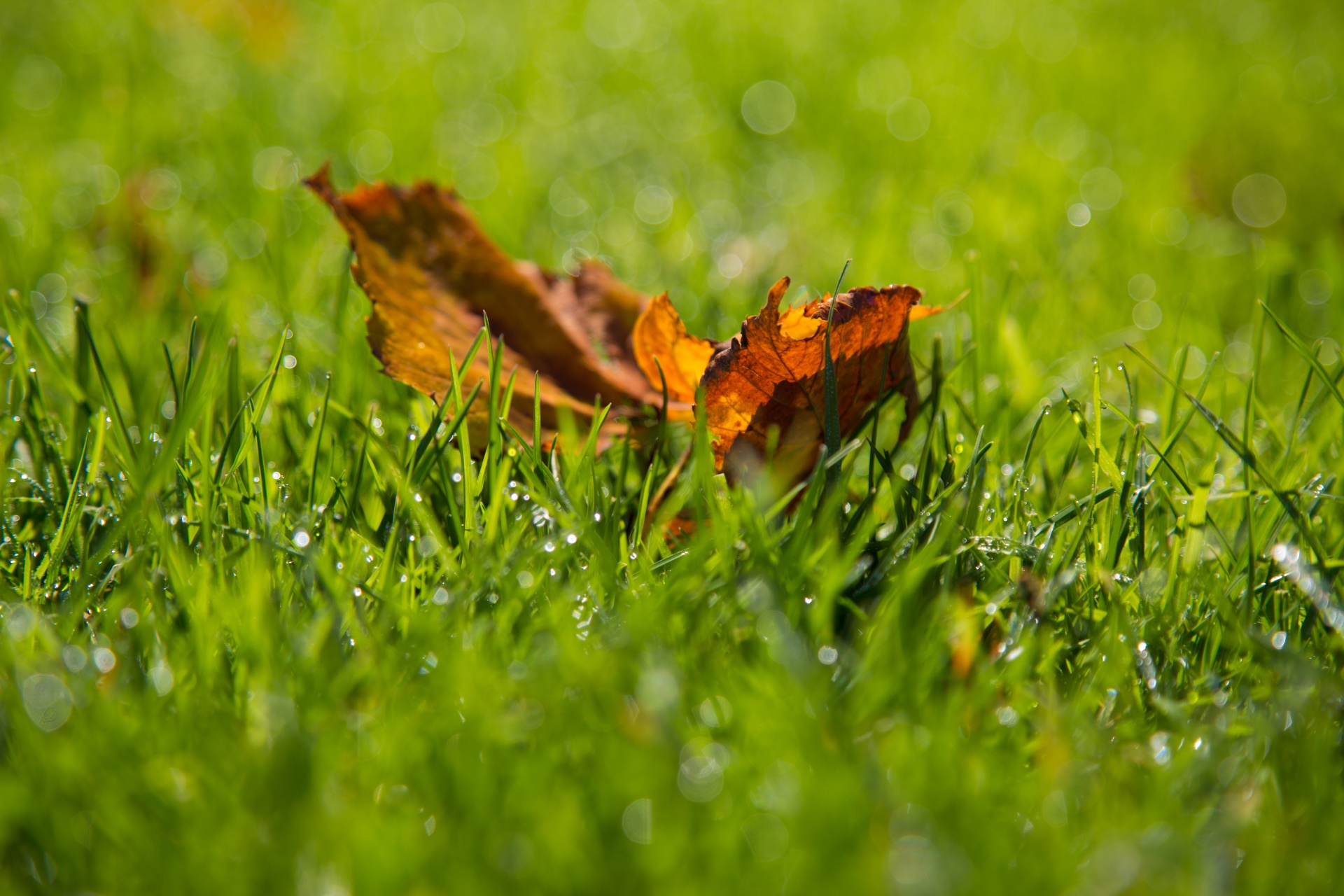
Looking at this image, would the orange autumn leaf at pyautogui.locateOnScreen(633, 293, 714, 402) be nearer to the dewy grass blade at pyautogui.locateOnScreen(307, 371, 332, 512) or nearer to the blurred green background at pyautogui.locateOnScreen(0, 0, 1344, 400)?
the dewy grass blade at pyautogui.locateOnScreen(307, 371, 332, 512)

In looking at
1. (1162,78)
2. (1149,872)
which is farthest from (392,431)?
(1162,78)

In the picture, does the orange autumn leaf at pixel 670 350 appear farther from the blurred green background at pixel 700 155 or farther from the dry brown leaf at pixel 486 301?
the blurred green background at pixel 700 155

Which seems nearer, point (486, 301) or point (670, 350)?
point (670, 350)

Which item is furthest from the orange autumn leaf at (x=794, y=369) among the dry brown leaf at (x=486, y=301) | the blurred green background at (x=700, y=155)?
the blurred green background at (x=700, y=155)

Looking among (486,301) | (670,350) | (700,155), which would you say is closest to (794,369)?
(670,350)

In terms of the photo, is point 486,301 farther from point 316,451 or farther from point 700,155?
point 700,155

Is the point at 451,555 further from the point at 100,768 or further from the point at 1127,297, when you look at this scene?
the point at 1127,297

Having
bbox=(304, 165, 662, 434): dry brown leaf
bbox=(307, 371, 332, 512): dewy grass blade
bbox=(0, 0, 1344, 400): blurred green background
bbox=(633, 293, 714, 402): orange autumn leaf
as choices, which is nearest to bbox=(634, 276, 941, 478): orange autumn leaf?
bbox=(633, 293, 714, 402): orange autumn leaf
